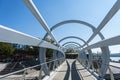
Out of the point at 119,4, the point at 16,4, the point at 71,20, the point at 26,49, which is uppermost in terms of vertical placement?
the point at 26,49

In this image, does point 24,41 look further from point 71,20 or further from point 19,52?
point 19,52

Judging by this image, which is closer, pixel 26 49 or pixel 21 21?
pixel 21 21

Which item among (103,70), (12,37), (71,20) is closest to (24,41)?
(12,37)

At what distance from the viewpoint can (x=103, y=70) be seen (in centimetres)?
914

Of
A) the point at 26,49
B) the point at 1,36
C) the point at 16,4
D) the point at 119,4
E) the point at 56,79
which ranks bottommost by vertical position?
the point at 56,79

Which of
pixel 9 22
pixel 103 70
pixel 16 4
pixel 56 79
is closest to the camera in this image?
pixel 16 4

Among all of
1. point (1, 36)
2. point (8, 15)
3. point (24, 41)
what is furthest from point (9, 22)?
point (1, 36)

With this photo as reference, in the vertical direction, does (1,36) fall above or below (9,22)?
below

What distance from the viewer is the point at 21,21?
827 centimetres

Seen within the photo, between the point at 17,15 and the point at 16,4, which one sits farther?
the point at 17,15

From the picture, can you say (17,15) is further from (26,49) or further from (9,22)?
(26,49)

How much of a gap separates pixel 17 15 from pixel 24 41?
215 cm

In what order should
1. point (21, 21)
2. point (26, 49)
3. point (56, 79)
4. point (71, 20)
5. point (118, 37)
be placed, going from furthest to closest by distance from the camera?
point (26, 49) < point (71, 20) < point (56, 79) < point (21, 21) < point (118, 37)

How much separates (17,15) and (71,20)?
9.54 meters
